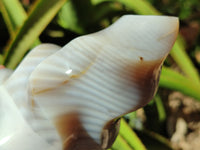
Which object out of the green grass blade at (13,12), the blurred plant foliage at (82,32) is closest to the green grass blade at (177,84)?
the blurred plant foliage at (82,32)

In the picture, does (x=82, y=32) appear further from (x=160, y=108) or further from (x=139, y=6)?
(x=160, y=108)

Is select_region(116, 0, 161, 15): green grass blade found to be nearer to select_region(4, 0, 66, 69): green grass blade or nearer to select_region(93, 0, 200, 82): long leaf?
select_region(93, 0, 200, 82): long leaf

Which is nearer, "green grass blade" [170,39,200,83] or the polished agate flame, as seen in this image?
the polished agate flame

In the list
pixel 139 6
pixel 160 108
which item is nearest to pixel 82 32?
pixel 139 6

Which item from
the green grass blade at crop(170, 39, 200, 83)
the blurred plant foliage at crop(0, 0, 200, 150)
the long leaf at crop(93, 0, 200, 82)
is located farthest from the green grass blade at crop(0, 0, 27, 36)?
the green grass blade at crop(170, 39, 200, 83)

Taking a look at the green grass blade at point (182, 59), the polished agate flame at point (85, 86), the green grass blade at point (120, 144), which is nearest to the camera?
the polished agate flame at point (85, 86)


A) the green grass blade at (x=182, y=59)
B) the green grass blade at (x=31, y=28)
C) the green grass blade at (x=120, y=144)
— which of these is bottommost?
the green grass blade at (x=120, y=144)

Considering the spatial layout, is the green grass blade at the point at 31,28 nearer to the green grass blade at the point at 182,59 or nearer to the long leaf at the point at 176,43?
the long leaf at the point at 176,43
